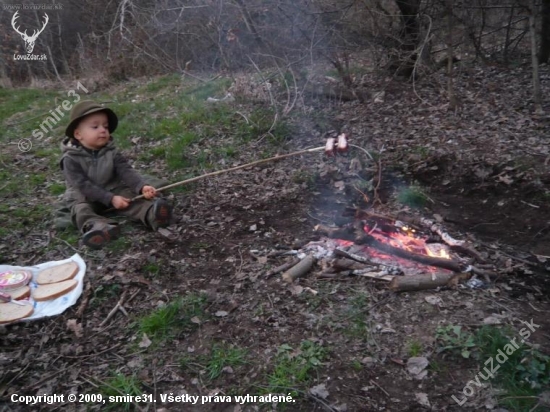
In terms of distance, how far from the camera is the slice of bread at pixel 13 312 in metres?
3.66

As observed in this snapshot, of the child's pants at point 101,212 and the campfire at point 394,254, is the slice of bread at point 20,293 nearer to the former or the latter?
the child's pants at point 101,212

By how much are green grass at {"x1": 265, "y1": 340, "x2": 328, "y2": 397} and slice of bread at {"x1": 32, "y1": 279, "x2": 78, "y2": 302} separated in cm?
204

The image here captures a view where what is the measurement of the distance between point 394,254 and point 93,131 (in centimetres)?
348

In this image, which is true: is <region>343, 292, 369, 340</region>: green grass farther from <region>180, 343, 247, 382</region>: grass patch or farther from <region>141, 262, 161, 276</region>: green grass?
<region>141, 262, 161, 276</region>: green grass

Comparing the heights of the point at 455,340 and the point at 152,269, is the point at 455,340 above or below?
below

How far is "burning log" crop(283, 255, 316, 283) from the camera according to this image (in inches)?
158

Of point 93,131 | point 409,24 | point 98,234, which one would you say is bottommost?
point 98,234

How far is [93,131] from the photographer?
489cm

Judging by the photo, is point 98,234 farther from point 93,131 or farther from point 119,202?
point 93,131

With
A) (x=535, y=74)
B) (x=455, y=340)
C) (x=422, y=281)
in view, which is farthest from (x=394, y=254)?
(x=535, y=74)

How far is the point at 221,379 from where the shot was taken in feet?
10.3

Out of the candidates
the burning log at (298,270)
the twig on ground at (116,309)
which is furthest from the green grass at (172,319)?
the burning log at (298,270)

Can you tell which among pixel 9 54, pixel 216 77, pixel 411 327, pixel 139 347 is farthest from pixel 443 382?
pixel 9 54

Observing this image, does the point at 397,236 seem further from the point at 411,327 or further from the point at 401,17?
the point at 401,17
